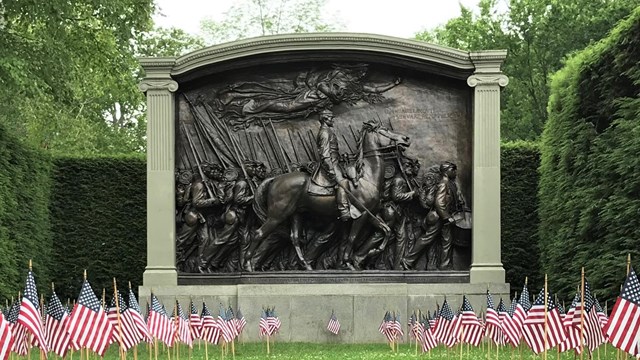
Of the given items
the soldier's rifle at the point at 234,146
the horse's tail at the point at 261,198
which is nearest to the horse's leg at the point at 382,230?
the horse's tail at the point at 261,198

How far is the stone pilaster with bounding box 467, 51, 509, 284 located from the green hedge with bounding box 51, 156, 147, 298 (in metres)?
8.12

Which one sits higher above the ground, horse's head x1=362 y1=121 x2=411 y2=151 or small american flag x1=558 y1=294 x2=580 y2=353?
horse's head x1=362 y1=121 x2=411 y2=151

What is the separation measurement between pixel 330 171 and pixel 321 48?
2.40m

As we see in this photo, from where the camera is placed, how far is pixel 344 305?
21.2 metres

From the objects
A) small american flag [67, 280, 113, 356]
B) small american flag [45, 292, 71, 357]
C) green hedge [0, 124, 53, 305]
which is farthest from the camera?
green hedge [0, 124, 53, 305]

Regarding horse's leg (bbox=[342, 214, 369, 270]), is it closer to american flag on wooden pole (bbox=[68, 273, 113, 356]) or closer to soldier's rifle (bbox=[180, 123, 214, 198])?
soldier's rifle (bbox=[180, 123, 214, 198])

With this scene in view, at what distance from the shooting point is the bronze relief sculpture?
22.0m

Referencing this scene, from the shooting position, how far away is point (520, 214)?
2552 cm

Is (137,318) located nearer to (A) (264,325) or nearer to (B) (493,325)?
(A) (264,325)

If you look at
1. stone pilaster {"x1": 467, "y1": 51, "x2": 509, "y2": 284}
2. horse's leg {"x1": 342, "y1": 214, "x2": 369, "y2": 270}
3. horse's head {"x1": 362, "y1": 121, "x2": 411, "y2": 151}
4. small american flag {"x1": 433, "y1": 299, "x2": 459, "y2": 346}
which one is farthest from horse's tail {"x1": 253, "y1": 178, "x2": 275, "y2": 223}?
small american flag {"x1": 433, "y1": 299, "x2": 459, "y2": 346}

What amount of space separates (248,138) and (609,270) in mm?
7378

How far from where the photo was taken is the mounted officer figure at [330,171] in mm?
21750

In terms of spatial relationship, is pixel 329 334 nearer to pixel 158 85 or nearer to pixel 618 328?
pixel 158 85

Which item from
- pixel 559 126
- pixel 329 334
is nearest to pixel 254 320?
pixel 329 334
